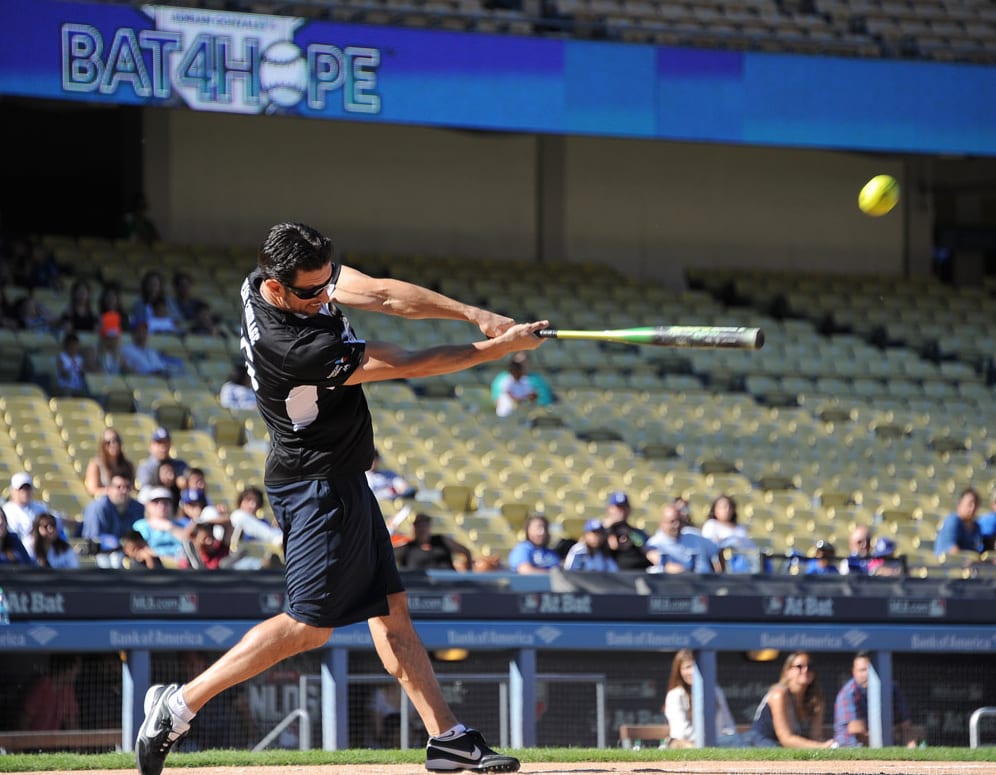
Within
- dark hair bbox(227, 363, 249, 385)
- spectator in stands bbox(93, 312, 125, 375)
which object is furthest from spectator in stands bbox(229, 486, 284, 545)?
spectator in stands bbox(93, 312, 125, 375)

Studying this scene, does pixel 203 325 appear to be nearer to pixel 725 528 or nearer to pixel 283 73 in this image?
pixel 283 73

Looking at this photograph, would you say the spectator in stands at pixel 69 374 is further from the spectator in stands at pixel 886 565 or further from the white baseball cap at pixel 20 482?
the spectator in stands at pixel 886 565

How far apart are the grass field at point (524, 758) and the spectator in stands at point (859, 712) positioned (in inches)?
→ 77.9

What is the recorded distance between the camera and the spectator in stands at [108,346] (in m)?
16.9

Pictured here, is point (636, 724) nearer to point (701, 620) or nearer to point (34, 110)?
point (701, 620)

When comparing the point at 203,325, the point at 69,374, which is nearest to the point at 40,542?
the point at 69,374

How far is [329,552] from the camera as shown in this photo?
20.8 feet

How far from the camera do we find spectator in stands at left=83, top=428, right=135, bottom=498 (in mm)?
13156

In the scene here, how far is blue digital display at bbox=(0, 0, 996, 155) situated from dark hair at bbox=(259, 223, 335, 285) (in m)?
13.5

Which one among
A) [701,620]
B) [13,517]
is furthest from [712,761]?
[13,517]

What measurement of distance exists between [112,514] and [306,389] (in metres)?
6.54

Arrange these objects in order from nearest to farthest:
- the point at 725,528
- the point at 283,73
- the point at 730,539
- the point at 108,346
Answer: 1. the point at 730,539
2. the point at 725,528
3. the point at 108,346
4. the point at 283,73

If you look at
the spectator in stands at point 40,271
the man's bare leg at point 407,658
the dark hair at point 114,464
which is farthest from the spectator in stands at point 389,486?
the man's bare leg at point 407,658

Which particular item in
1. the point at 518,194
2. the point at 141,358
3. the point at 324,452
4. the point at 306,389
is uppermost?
the point at 518,194
